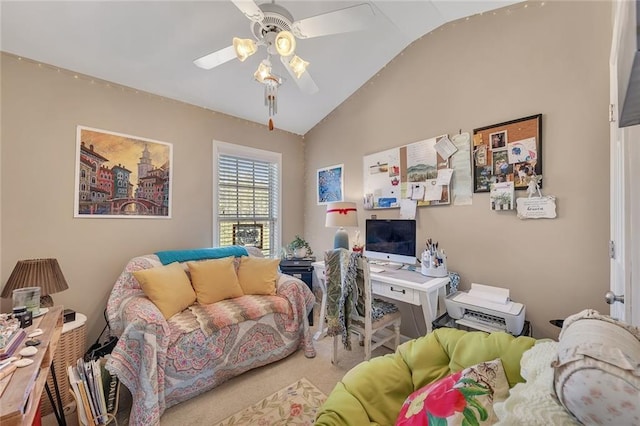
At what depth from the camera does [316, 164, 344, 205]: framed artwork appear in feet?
10.6

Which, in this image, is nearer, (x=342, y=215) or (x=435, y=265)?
(x=435, y=265)

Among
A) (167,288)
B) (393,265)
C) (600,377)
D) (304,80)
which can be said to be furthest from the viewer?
(393,265)

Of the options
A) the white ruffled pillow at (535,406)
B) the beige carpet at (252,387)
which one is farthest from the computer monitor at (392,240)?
the white ruffled pillow at (535,406)

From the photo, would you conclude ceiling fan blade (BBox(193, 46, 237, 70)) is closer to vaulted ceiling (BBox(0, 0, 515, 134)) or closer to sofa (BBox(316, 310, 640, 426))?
vaulted ceiling (BBox(0, 0, 515, 134))

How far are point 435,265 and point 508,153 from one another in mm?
1006

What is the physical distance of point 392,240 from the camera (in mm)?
2475

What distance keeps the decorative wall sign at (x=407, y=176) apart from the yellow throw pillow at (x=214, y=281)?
158 cm

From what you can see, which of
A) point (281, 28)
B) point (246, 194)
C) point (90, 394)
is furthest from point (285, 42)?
point (90, 394)

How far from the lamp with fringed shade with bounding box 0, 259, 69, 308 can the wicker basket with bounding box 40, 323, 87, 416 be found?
0.27m

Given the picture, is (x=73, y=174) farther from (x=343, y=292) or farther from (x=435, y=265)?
(x=435, y=265)

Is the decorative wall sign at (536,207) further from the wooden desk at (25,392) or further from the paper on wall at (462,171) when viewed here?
the wooden desk at (25,392)

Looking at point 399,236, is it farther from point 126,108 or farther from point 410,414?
point 126,108

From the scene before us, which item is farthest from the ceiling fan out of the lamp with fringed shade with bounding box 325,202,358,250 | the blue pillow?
the blue pillow

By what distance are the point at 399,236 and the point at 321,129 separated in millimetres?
1886
